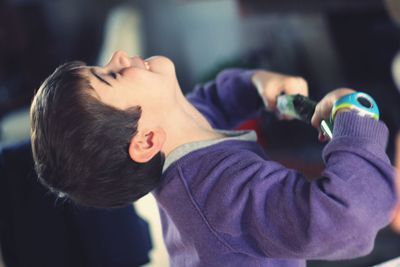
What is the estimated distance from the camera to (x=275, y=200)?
0.58 m

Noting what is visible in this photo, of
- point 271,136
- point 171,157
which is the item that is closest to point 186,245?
point 171,157

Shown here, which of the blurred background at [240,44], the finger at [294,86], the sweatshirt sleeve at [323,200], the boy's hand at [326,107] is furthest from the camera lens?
the blurred background at [240,44]

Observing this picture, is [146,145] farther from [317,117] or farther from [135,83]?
[317,117]

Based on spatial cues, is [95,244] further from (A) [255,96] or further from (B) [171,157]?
(A) [255,96]

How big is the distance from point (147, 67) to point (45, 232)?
0.35 m

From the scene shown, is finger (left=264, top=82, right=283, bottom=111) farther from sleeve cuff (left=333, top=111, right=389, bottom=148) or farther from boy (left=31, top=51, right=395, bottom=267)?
sleeve cuff (left=333, top=111, right=389, bottom=148)

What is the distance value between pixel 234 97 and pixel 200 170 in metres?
0.28

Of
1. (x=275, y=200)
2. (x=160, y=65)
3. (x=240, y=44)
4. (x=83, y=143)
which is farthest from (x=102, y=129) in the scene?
(x=240, y=44)

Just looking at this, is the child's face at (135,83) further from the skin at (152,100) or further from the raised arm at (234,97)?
the raised arm at (234,97)

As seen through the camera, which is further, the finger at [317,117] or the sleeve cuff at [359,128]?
the finger at [317,117]

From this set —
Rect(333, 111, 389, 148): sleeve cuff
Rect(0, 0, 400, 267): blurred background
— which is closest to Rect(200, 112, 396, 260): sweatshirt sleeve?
Rect(333, 111, 389, 148): sleeve cuff

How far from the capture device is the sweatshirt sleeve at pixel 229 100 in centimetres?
89

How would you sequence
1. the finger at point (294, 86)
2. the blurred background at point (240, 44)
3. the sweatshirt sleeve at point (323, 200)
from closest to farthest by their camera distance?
the sweatshirt sleeve at point (323, 200) → the finger at point (294, 86) → the blurred background at point (240, 44)

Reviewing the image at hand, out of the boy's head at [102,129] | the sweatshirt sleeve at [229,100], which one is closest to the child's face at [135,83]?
the boy's head at [102,129]
